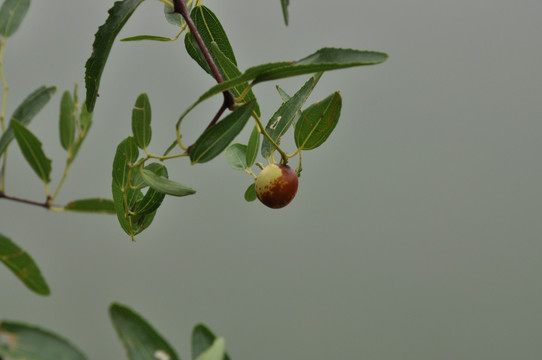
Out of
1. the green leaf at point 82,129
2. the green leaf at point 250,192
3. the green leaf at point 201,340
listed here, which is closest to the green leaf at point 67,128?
the green leaf at point 82,129

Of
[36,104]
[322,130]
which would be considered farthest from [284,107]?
[36,104]

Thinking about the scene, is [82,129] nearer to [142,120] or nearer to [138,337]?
[142,120]

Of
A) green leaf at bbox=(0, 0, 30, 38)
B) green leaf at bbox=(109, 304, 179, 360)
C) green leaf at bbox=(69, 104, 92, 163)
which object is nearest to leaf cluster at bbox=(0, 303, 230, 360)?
green leaf at bbox=(109, 304, 179, 360)

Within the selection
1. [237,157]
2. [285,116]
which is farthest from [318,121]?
[237,157]

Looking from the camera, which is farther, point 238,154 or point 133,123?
point 238,154

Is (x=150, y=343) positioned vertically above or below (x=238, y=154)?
below

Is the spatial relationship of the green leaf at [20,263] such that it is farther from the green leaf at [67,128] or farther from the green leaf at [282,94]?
the green leaf at [282,94]

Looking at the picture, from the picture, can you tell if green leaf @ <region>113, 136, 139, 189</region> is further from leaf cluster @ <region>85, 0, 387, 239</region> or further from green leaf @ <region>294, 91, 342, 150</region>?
green leaf @ <region>294, 91, 342, 150</region>

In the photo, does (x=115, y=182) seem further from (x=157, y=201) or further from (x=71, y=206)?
(x=71, y=206)

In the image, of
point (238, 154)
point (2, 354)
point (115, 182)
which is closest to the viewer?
point (2, 354)
